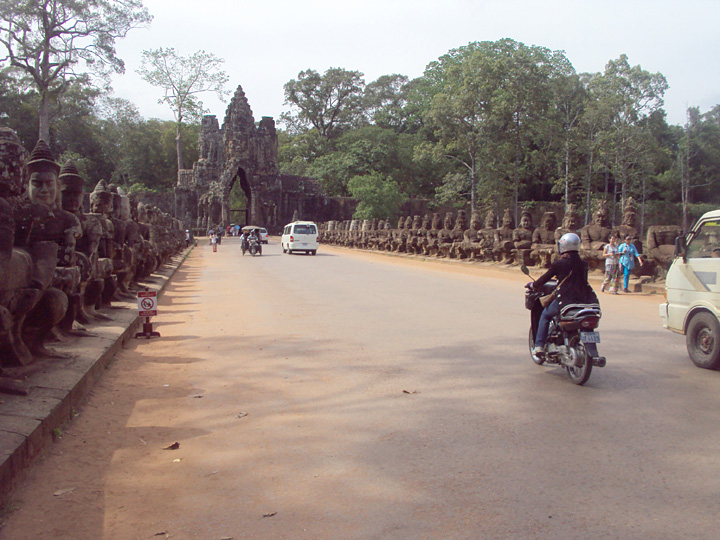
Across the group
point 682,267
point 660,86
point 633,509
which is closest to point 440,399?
point 633,509

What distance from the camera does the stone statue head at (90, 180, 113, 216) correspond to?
9.01m

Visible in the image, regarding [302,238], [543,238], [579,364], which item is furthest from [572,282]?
[302,238]

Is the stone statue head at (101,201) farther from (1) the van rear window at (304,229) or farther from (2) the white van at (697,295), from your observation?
(1) the van rear window at (304,229)

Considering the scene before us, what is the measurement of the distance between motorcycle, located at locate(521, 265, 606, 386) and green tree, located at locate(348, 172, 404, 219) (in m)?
42.1

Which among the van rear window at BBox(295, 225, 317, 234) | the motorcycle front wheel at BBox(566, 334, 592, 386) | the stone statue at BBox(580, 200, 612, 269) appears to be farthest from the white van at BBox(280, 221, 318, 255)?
the motorcycle front wheel at BBox(566, 334, 592, 386)

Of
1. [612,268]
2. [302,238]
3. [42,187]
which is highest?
[42,187]

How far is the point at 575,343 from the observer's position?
549 cm

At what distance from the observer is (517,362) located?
245 inches

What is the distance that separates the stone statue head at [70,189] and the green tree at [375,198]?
135ft

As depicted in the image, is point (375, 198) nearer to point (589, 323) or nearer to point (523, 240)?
point (523, 240)

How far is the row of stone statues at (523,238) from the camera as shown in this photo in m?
14.2

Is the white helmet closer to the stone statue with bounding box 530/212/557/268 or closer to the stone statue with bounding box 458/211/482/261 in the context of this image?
the stone statue with bounding box 530/212/557/268

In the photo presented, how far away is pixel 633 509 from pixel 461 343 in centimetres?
410

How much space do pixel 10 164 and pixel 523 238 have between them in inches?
649
